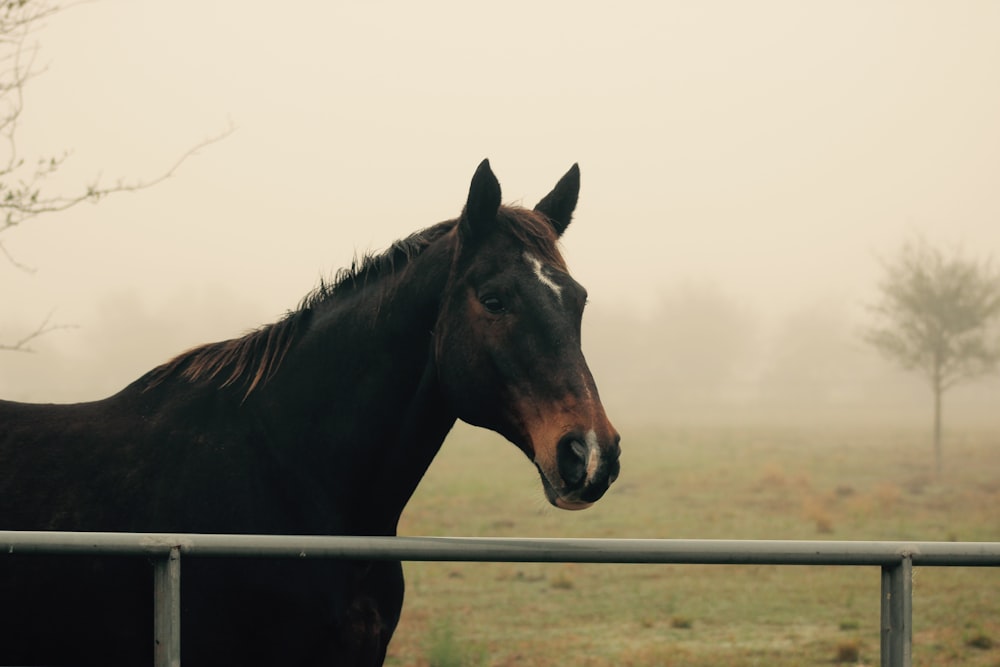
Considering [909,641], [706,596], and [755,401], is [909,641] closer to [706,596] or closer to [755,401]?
[706,596]

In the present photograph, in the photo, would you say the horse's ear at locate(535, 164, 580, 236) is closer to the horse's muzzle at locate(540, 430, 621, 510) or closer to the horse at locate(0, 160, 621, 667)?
the horse at locate(0, 160, 621, 667)

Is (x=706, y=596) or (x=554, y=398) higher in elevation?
(x=554, y=398)

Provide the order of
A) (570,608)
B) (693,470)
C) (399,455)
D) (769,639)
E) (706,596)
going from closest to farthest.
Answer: (399,455) < (769,639) < (570,608) < (706,596) < (693,470)

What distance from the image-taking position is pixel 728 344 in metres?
194

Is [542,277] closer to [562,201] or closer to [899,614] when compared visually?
[562,201]

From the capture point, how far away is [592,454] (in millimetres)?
2824

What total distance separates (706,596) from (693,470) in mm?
22969

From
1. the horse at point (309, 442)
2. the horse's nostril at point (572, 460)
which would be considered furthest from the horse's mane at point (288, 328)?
the horse's nostril at point (572, 460)

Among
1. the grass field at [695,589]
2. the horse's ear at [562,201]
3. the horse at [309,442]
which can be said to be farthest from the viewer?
the grass field at [695,589]

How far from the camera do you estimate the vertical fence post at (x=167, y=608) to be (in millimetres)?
2453

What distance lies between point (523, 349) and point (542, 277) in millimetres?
269

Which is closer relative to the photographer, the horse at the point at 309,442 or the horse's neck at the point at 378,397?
the horse at the point at 309,442

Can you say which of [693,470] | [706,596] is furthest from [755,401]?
[706,596]

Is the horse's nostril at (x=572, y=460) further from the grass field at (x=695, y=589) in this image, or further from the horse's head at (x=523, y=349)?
the grass field at (x=695, y=589)
